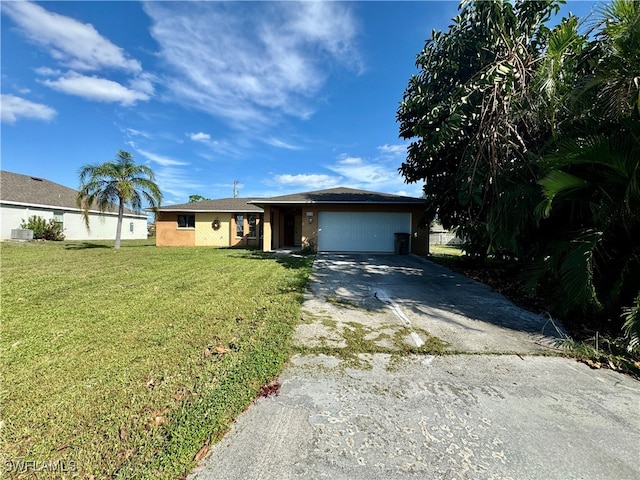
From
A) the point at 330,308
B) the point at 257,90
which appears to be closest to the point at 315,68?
the point at 257,90

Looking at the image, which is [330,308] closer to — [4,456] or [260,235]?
[4,456]

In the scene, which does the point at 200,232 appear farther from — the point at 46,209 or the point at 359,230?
the point at 46,209

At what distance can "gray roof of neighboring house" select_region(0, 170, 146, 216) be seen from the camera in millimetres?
18542

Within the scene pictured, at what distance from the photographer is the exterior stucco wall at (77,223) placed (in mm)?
17828

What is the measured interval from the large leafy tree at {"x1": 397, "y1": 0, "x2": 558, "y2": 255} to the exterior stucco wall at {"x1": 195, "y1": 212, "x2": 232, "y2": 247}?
45.0 ft

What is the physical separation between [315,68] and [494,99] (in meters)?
7.08

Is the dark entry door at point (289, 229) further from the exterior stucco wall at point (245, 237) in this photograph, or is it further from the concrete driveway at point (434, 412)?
the concrete driveway at point (434, 412)

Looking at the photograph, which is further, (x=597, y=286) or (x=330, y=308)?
(x=330, y=308)

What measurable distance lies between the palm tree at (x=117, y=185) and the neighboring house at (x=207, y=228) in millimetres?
3106

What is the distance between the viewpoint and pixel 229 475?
164 centimetres

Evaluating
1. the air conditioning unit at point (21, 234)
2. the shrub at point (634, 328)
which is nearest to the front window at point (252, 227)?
the air conditioning unit at point (21, 234)

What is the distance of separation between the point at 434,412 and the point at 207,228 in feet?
60.8

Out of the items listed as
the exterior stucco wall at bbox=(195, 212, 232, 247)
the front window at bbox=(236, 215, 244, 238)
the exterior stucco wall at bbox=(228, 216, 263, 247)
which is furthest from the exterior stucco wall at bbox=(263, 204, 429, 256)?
the exterior stucco wall at bbox=(195, 212, 232, 247)

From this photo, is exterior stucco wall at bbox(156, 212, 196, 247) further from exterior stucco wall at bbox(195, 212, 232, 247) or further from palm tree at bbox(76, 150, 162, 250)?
palm tree at bbox(76, 150, 162, 250)
